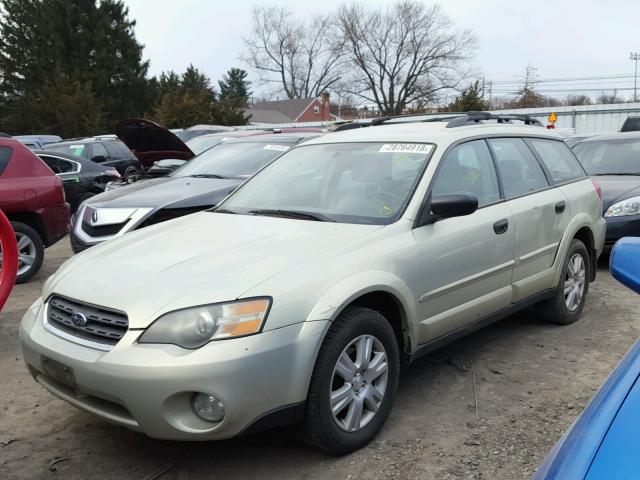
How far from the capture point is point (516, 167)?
436cm

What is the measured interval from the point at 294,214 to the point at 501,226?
4.49 ft

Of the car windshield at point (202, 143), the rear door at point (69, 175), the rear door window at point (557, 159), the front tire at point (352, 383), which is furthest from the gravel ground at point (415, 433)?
the car windshield at point (202, 143)

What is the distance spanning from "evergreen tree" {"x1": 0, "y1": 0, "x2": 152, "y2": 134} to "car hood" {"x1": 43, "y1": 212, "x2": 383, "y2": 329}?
33.1m

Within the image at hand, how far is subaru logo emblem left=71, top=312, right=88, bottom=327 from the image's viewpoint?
2.76 metres

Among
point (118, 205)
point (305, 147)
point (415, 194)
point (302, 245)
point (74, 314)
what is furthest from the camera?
point (118, 205)

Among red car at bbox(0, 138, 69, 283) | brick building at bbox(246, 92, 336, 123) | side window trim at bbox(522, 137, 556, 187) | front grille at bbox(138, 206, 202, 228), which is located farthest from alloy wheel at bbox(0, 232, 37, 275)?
brick building at bbox(246, 92, 336, 123)

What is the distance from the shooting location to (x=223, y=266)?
2.85m

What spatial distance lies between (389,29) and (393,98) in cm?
572

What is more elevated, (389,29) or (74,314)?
(389,29)

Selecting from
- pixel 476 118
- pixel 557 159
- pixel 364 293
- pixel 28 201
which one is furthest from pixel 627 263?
pixel 28 201

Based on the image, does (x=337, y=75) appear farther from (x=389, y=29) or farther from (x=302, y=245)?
(x=302, y=245)

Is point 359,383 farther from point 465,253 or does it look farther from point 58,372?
point 58,372

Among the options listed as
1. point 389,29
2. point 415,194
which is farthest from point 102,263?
point 389,29

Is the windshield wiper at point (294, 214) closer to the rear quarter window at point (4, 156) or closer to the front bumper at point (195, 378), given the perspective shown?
the front bumper at point (195, 378)
